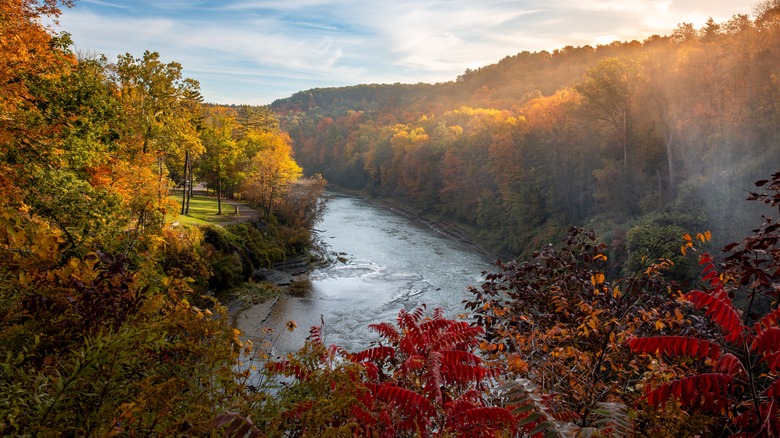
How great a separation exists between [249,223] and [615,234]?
2495 cm

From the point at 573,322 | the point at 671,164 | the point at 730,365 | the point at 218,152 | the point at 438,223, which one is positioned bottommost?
the point at 438,223

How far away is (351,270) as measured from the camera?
1242 inches

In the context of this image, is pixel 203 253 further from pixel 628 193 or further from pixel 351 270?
pixel 628 193

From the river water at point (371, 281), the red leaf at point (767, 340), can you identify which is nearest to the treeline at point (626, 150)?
the river water at point (371, 281)

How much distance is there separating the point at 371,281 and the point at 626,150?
864 inches

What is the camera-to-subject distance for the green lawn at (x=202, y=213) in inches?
1162

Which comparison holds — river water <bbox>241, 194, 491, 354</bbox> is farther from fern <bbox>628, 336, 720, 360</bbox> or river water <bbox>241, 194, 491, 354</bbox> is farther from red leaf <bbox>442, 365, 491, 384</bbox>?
fern <bbox>628, 336, 720, 360</bbox>

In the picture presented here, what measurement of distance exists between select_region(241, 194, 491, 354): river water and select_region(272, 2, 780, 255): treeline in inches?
295

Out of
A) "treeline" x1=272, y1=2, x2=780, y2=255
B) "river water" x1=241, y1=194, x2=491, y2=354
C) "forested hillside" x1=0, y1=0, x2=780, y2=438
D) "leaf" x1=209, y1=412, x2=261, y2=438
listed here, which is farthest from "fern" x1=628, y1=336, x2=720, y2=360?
"treeline" x1=272, y1=2, x2=780, y2=255

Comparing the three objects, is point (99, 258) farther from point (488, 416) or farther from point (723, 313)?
point (723, 313)

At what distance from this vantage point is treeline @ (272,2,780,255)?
84.7 feet

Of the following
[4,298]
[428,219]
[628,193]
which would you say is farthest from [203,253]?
[428,219]

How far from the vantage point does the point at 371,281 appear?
95.1ft

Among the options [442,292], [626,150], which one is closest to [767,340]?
[442,292]
